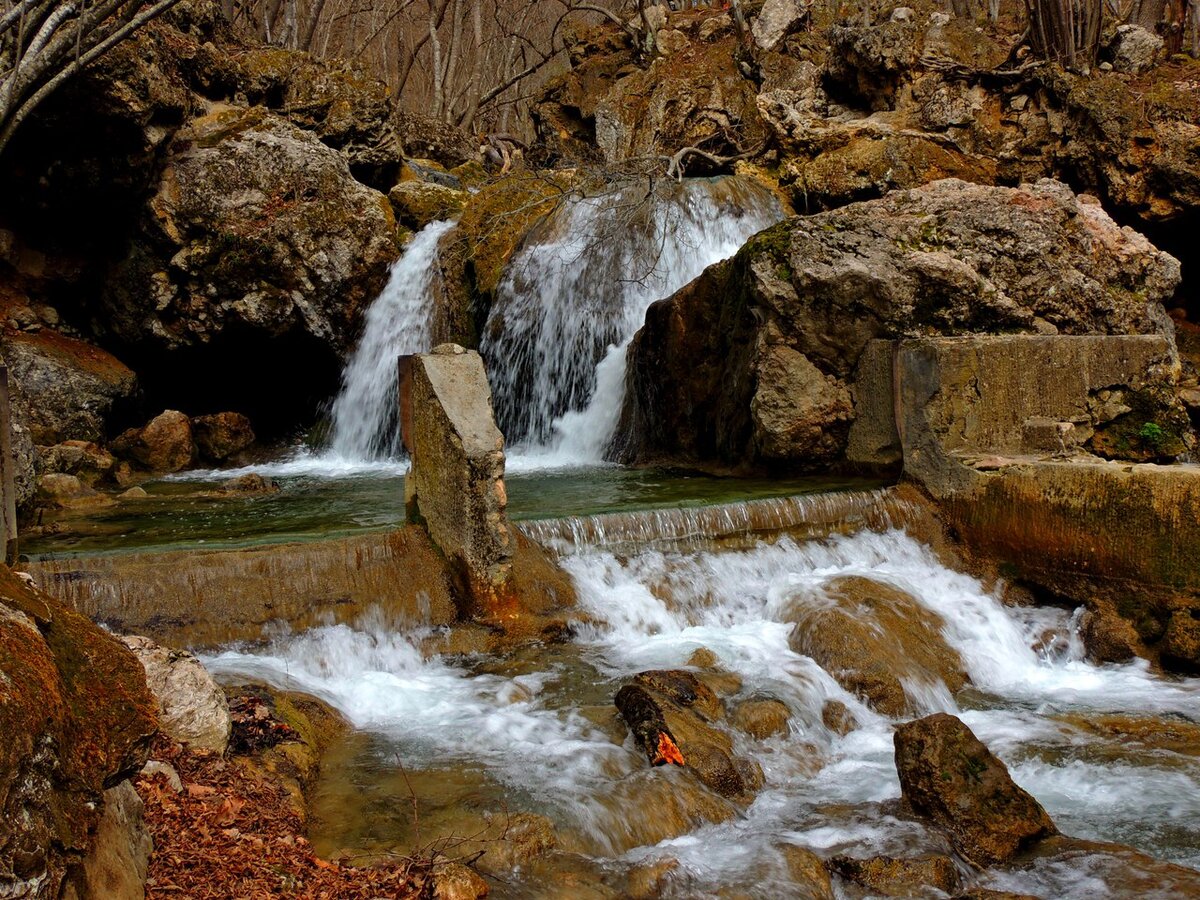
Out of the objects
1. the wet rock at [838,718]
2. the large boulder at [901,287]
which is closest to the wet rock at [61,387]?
the large boulder at [901,287]

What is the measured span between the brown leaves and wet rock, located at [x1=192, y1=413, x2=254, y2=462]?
1009 centimetres

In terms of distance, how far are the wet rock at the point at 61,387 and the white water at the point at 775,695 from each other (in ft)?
27.5

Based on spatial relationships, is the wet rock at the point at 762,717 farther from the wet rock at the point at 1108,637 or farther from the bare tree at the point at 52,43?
the bare tree at the point at 52,43

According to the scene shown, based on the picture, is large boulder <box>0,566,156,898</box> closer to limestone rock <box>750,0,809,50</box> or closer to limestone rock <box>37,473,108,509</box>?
limestone rock <box>37,473,108,509</box>

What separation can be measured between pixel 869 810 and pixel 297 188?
1247cm

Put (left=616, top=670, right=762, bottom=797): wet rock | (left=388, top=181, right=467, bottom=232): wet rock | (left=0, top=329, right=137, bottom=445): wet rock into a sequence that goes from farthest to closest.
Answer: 1. (left=388, top=181, right=467, bottom=232): wet rock
2. (left=0, top=329, right=137, bottom=445): wet rock
3. (left=616, top=670, right=762, bottom=797): wet rock

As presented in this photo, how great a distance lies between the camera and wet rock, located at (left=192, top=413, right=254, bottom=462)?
1320 cm

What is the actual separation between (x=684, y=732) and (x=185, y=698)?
2.37 metres

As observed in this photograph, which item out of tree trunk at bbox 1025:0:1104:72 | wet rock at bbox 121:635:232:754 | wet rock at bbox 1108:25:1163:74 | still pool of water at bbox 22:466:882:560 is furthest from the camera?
wet rock at bbox 1108:25:1163:74

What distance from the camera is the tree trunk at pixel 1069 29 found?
14953 mm

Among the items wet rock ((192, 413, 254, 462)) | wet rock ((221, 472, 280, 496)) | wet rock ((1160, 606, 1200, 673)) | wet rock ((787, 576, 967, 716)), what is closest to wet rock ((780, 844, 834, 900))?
wet rock ((787, 576, 967, 716))

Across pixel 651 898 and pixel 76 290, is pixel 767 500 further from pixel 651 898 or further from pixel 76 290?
pixel 76 290

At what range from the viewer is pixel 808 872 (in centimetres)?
391

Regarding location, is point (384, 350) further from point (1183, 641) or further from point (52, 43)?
point (1183, 641)
